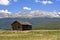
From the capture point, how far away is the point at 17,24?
96562 mm

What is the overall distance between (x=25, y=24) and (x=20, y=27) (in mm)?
2439

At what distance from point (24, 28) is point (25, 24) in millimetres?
1859

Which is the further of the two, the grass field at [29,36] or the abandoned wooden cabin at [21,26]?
the abandoned wooden cabin at [21,26]

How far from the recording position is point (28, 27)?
97.4m

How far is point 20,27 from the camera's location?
95.7 metres

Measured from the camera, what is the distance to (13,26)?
319ft

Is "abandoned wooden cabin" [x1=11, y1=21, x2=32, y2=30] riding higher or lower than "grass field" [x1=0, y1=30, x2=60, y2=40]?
higher

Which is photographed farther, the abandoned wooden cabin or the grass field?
the abandoned wooden cabin

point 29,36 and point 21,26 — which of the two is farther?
point 21,26

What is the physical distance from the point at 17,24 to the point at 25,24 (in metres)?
3.59

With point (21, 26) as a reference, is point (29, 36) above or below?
below

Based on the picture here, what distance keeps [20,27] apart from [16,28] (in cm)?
220

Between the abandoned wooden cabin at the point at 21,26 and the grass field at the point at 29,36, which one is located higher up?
the abandoned wooden cabin at the point at 21,26

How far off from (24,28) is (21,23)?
2408 mm
